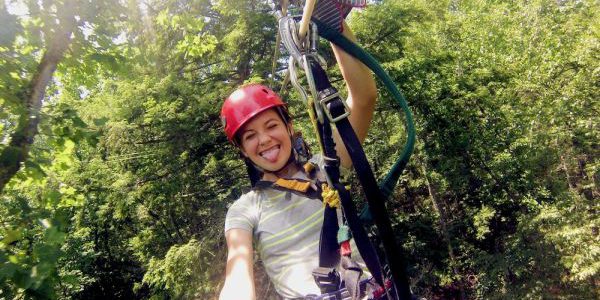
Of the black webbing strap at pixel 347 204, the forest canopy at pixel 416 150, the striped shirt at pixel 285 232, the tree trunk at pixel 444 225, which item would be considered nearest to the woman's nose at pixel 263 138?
the striped shirt at pixel 285 232

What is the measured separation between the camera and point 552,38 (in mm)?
14375

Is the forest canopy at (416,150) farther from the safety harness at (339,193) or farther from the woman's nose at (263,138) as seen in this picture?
the safety harness at (339,193)

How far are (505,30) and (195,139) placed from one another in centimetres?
1546

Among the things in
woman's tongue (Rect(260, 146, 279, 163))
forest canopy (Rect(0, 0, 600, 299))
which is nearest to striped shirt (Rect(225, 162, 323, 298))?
woman's tongue (Rect(260, 146, 279, 163))

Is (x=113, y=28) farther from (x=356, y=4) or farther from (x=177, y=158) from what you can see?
(x=177, y=158)

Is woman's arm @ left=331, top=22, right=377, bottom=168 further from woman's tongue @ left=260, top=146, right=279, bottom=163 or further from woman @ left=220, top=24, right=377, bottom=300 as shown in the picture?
woman's tongue @ left=260, top=146, right=279, bottom=163

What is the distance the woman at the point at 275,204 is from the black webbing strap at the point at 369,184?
38 cm

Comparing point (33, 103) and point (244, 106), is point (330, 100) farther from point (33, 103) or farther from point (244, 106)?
point (33, 103)

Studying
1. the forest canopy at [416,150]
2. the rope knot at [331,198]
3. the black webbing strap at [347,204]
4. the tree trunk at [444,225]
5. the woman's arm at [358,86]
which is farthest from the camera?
the tree trunk at [444,225]

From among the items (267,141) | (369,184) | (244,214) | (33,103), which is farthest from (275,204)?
(33,103)

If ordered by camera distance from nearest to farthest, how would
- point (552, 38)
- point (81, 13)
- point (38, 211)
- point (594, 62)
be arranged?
1. point (38, 211)
2. point (81, 13)
3. point (594, 62)
4. point (552, 38)

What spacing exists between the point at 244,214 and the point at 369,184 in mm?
734

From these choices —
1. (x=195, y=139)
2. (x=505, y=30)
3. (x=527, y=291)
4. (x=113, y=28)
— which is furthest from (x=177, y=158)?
(x=505, y=30)

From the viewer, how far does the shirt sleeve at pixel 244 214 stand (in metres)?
1.75
